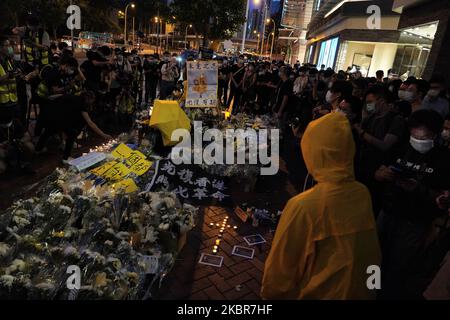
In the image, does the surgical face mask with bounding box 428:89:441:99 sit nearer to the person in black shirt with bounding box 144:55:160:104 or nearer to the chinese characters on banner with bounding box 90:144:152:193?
the chinese characters on banner with bounding box 90:144:152:193

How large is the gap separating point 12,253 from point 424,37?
17694 mm

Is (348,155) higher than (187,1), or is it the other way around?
(187,1)

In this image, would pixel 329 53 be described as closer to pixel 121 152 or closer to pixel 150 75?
pixel 150 75

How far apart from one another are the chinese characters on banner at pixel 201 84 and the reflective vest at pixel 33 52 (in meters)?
3.44

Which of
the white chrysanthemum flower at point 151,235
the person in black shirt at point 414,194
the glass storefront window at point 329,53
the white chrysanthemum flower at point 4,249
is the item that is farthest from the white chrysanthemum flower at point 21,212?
the glass storefront window at point 329,53

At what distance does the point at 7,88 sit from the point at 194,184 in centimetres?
353

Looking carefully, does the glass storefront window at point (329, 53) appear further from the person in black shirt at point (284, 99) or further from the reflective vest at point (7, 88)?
the reflective vest at point (7, 88)

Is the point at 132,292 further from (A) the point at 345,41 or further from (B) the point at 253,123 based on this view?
(A) the point at 345,41

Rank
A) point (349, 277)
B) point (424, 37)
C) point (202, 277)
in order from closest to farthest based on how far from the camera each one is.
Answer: point (349, 277) < point (202, 277) < point (424, 37)

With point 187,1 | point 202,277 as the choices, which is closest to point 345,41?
point 187,1

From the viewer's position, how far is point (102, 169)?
451 centimetres

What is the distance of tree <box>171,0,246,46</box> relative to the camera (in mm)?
23281

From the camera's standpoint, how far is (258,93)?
12211 millimetres

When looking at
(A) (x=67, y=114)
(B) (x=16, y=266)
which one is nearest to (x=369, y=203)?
(B) (x=16, y=266)
